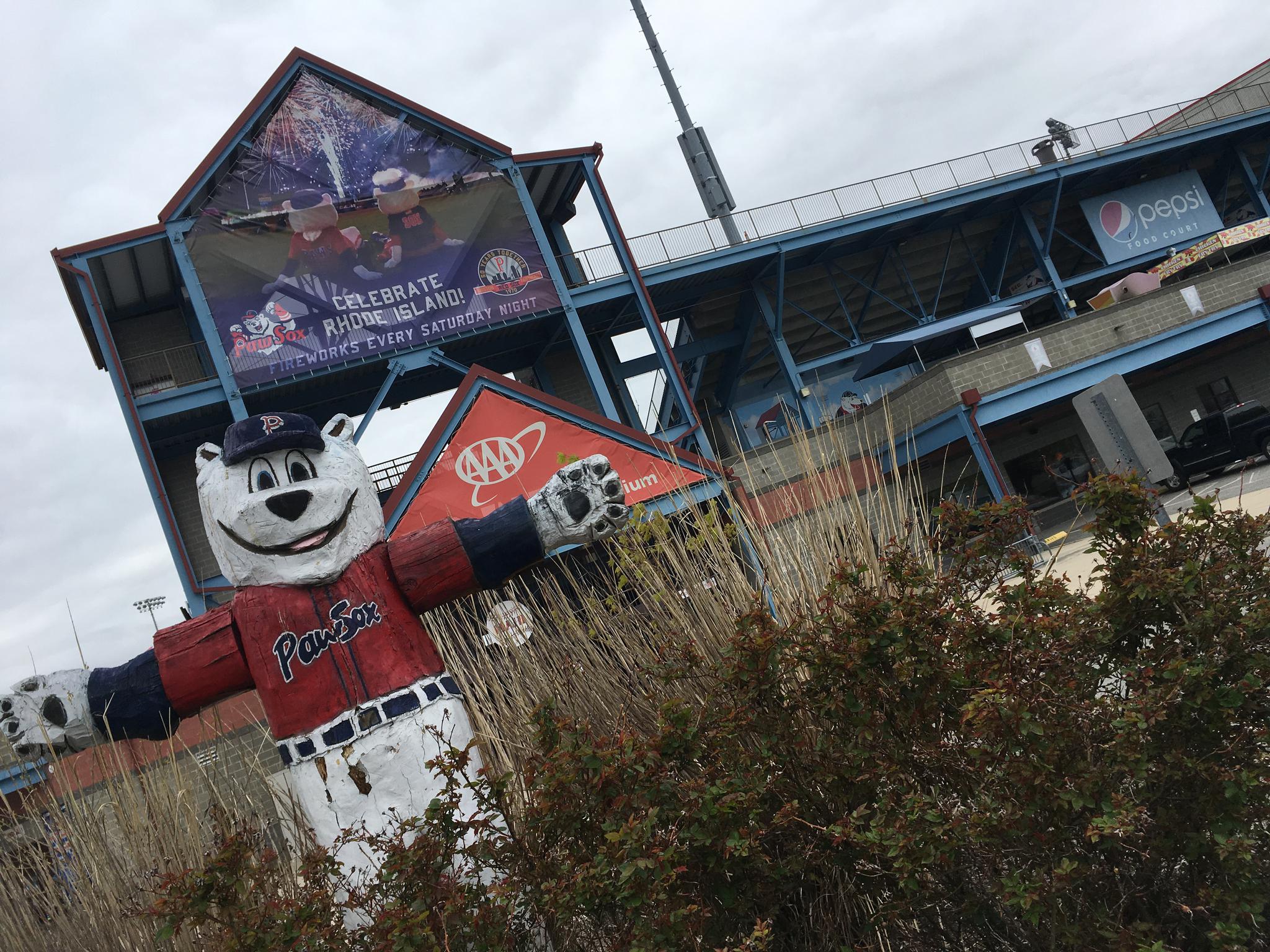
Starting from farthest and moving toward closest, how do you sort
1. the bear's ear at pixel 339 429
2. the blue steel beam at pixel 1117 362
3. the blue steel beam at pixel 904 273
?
the blue steel beam at pixel 904 273, the blue steel beam at pixel 1117 362, the bear's ear at pixel 339 429

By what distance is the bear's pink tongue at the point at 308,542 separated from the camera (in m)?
2.84

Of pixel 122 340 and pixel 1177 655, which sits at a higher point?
pixel 122 340

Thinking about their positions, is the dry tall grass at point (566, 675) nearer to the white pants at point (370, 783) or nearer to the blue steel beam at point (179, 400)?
the white pants at point (370, 783)

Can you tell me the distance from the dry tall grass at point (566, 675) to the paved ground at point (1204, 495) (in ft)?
14.7

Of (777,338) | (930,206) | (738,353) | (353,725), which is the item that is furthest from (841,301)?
(353,725)

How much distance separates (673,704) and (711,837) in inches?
12.5

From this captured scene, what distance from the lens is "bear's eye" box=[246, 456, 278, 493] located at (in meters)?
2.89

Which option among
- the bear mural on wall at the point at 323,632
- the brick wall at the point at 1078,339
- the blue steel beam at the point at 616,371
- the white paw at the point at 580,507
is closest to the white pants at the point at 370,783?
the bear mural on wall at the point at 323,632

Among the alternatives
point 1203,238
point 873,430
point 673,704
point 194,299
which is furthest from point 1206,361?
point 673,704

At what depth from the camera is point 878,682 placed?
2.20 m

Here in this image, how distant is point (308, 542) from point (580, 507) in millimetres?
904

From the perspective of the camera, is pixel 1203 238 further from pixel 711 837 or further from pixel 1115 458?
pixel 711 837

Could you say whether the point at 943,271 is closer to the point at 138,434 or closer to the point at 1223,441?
the point at 1223,441

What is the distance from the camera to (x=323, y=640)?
2764 millimetres
